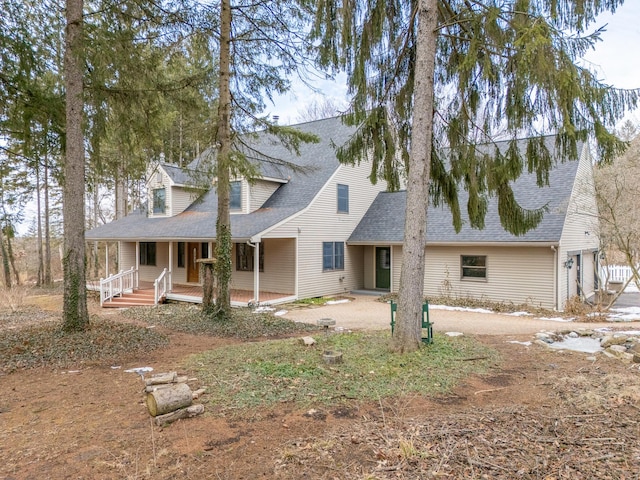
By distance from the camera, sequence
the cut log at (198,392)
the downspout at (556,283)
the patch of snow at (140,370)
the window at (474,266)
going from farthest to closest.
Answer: the window at (474,266) < the downspout at (556,283) < the patch of snow at (140,370) < the cut log at (198,392)

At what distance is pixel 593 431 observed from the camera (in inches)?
141

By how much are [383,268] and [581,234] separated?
7233 mm

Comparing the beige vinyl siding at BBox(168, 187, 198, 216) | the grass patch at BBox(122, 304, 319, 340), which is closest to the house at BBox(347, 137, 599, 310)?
the grass patch at BBox(122, 304, 319, 340)

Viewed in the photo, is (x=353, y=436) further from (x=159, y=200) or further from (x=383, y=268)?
(x=159, y=200)

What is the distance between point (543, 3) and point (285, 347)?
21.9 ft

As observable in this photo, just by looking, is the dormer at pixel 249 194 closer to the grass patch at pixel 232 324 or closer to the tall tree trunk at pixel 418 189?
the grass patch at pixel 232 324

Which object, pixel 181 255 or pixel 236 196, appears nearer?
pixel 236 196

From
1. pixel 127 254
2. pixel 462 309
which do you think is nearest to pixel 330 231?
→ pixel 462 309

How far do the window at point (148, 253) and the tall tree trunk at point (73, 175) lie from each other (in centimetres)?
1122

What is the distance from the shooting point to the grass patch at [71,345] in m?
6.44

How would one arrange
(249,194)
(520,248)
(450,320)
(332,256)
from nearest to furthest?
(450,320) < (520,248) < (249,194) < (332,256)

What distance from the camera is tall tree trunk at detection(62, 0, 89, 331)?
7750 mm

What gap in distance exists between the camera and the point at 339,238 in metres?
16.0

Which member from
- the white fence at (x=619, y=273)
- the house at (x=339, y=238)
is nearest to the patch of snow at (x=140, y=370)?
the house at (x=339, y=238)
